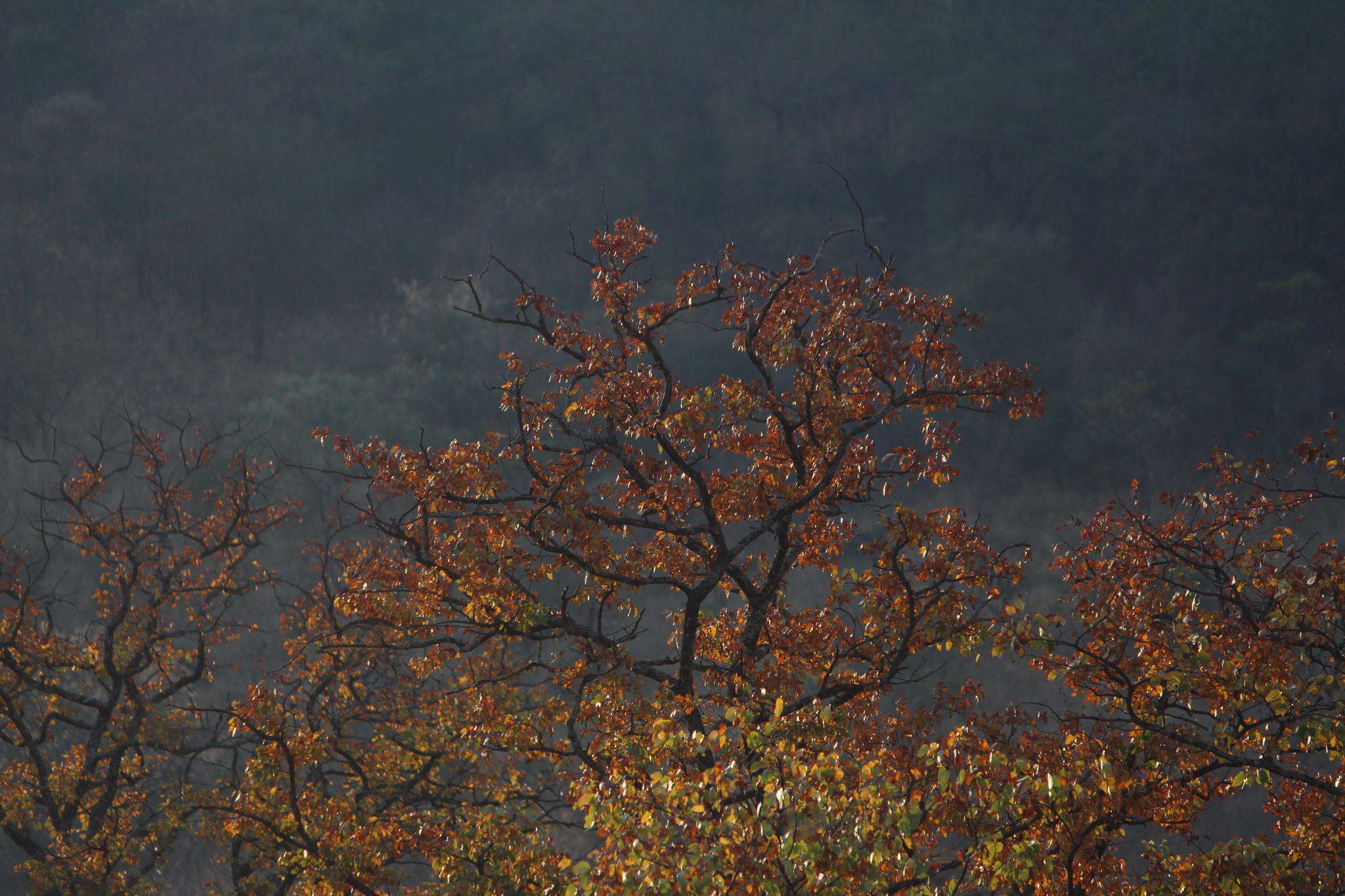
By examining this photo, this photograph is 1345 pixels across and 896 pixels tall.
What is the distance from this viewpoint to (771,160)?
7562 cm

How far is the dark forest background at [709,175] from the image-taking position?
5816cm

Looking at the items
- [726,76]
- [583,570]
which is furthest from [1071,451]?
[583,570]

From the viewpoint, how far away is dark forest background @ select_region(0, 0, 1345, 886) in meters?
58.2

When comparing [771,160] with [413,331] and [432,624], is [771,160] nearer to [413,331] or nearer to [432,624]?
[413,331]

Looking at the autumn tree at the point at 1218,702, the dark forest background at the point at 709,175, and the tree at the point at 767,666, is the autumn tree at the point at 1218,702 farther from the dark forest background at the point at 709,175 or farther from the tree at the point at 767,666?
the dark forest background at the point at 709,175

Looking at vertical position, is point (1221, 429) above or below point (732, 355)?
below

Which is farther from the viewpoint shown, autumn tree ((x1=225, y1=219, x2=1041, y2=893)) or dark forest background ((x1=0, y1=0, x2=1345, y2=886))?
dark forest background ((x1=0, y1=0, x2=1345, y2=886))

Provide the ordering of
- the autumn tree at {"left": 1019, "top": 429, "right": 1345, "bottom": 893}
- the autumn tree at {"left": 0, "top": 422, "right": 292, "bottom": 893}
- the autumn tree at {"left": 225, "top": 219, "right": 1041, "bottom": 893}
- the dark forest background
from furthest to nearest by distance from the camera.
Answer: the dark forest background
the autumn tree at {"left": 0, "top": 422, "right": 292, "bottom": 893}
the autumn tree at {"left": 225, "top": 219, "right": 1041, "bottom": 893}
the autumn tree at {"left": 1019, "top": 429, "right": 1345, "bottom": 893}

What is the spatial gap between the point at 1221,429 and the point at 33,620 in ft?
177

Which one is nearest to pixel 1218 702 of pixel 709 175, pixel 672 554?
pixel 672 554

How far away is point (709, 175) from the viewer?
75.6 meters

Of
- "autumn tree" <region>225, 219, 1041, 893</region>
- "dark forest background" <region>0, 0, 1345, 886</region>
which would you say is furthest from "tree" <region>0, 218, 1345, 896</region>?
"dark forest background" <region>0, 0, 1345, 886</region>

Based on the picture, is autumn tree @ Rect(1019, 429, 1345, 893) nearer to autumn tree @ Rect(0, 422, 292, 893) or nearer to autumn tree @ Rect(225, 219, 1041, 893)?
autumn tree @ Rect(225, 219, 1041, 893)

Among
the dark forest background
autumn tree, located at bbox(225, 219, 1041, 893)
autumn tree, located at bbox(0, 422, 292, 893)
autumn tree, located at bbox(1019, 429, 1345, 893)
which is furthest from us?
the dark forest background
